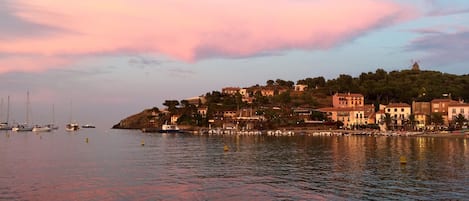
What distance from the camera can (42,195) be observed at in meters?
30.4

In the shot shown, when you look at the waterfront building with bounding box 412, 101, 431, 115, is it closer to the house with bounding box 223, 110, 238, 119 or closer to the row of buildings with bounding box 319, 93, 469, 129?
the row of buildings with bounding box 319, 93, 469, 129

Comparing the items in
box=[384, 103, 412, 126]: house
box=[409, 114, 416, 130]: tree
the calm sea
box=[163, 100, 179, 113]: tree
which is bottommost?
the calm sea

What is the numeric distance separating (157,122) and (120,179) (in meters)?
157

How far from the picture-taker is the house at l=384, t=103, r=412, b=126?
134 metres

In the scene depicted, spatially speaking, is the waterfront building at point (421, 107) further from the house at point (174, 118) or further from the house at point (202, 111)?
the house at point (174, 118)

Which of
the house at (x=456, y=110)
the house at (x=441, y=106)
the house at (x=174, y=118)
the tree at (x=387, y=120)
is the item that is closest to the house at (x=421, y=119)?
the house at (x=441, y=106)

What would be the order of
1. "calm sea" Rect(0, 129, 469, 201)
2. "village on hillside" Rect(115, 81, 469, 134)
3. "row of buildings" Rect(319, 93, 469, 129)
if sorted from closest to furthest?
"calm sea" Rect(0, 129, 469, 201), "row of buildings" Rect(319, 93, 469, 129), "village on hillside" Rect(115, 81, 469, 134)

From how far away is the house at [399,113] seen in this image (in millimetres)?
134375

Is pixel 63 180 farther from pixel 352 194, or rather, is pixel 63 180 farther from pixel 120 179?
pixel 352 194

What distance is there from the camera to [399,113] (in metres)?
136

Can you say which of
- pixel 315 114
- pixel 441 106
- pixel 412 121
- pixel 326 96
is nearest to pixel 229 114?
pixel 315 114

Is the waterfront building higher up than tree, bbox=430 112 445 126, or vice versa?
the waterfront building

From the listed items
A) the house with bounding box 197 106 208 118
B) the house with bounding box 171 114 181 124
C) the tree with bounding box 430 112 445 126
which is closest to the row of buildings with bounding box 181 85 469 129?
the tree with bounding box 430 112 445 126

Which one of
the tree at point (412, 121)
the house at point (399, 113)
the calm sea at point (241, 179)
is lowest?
the calm sea at point (241, 179)
